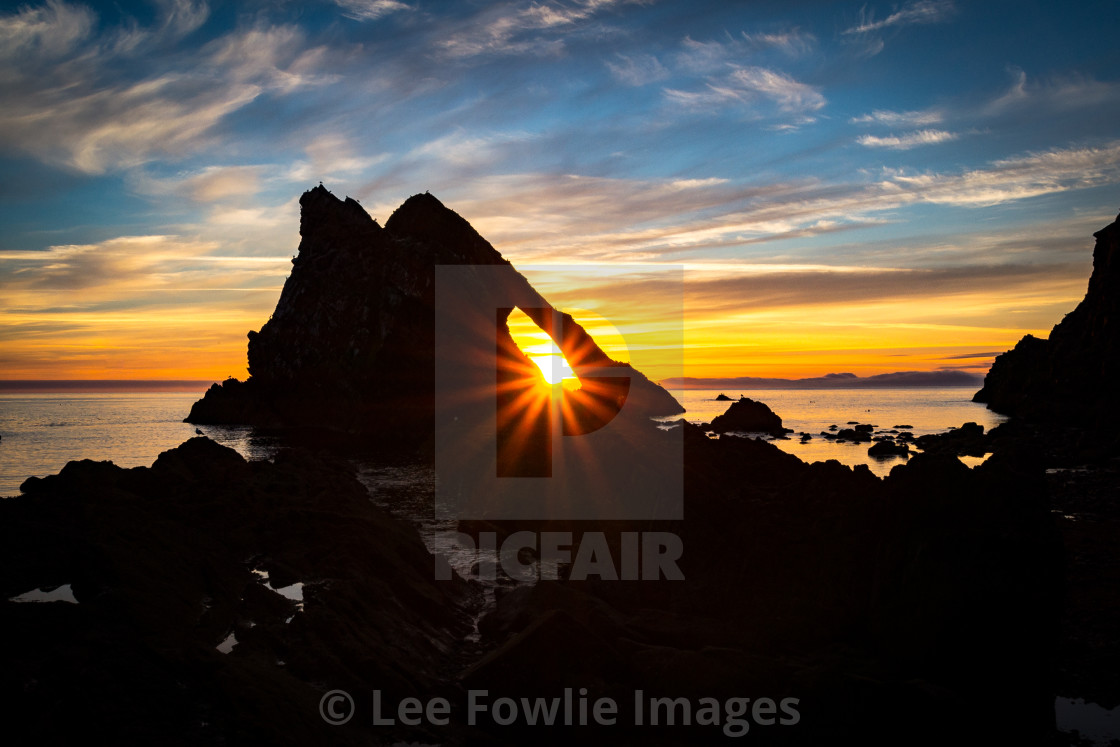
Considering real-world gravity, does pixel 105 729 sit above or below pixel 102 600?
below

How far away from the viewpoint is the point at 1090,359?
6756 centimetres

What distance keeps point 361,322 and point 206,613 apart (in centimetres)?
7181

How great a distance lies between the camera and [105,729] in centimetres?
640

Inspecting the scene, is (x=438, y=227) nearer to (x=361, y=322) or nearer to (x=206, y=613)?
(x=361, y=322)

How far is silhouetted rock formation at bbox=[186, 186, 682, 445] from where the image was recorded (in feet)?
253

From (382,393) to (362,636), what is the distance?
229 ft

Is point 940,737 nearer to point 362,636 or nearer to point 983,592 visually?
point 983,592

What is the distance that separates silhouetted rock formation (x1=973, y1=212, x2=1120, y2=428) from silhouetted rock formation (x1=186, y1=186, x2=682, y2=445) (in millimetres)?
61313

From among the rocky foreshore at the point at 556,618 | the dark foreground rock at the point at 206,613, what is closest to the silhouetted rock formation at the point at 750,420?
the rocky foreshore at the point at 556,618

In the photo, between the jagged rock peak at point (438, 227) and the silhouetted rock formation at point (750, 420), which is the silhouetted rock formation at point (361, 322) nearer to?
the jagged rock peak at point (438, 227)

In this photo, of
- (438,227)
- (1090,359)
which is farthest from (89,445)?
(1090,359)

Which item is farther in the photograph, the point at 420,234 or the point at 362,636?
the point at 420,234

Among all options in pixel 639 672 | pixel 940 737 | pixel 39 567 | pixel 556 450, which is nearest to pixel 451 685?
pixel 639 672

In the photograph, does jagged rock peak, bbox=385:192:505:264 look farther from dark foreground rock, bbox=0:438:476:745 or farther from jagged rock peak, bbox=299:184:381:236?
dark foreground rock, bbox=0:438:476:745
